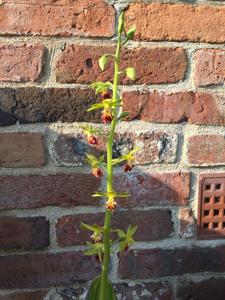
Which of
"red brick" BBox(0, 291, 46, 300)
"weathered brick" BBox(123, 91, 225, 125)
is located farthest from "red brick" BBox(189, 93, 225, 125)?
"red brick" BBox(0, 291, 46, 300)

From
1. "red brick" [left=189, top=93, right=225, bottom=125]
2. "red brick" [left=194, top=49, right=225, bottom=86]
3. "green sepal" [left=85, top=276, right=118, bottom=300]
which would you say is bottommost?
"green sepal" [left=85, top=276, right=118, bottom=300]

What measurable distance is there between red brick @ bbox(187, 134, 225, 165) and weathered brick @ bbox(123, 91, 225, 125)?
3cm

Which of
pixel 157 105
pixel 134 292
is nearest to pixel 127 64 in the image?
pixel 157 105

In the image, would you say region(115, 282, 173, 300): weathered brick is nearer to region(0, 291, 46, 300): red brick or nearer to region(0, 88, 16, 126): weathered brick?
region(0, 291, 46, 300): red brick

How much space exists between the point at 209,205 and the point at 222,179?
6cm

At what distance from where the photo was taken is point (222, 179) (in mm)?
978

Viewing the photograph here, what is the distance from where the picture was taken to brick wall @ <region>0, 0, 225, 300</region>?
0.88m

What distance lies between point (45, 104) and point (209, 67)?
0.99 ft

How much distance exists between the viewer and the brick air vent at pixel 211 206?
0.97m

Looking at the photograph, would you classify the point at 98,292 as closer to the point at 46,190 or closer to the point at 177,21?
the point at 46,190

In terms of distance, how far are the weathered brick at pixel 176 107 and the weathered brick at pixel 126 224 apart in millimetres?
177

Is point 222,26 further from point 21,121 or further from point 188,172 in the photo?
point 21,121

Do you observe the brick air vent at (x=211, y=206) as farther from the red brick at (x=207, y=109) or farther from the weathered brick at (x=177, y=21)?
the weathered brick at (x=177, y=21)

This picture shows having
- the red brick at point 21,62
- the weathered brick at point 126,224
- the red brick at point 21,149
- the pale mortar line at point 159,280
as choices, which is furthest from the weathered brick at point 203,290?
the red brick at point 21,62
